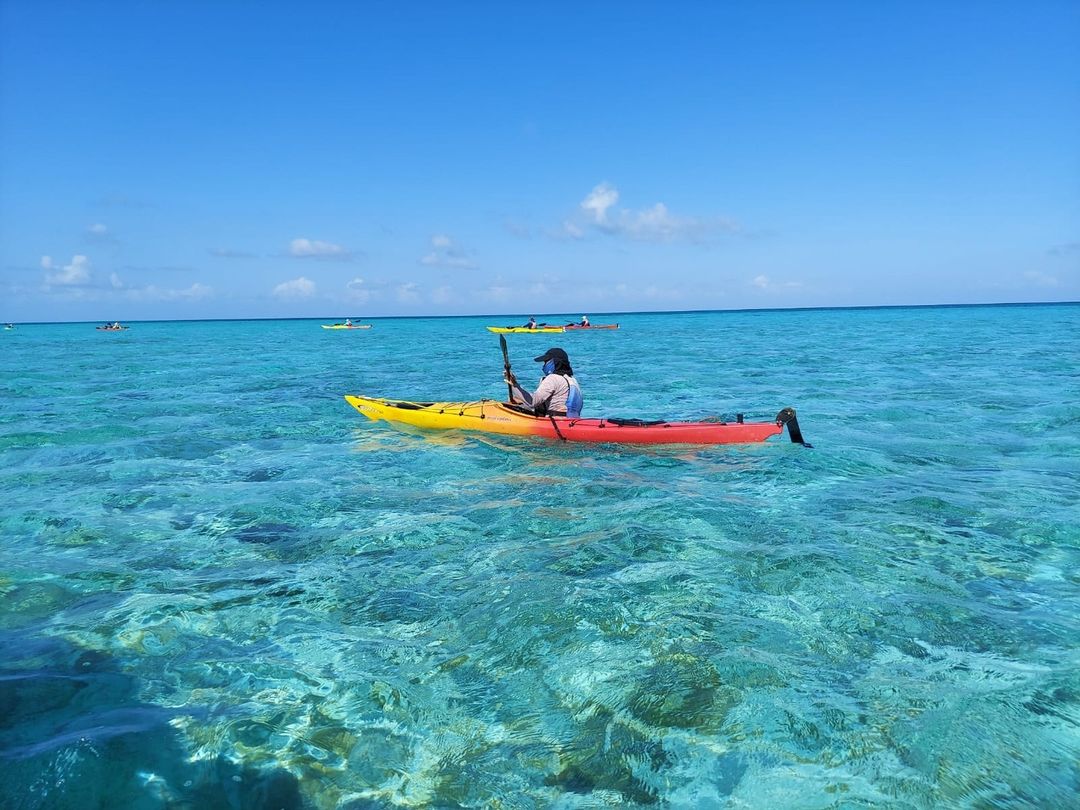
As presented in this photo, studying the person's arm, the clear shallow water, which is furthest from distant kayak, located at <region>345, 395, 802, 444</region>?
the clear shallow water

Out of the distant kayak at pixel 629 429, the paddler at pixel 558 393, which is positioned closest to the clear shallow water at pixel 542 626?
the distant kayak at pixel 629 429

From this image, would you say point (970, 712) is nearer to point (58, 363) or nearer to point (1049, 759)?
point (1049, 759)

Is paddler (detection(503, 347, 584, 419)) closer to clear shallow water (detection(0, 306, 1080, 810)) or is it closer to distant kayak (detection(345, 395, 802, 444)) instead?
distant kayak (detection(345, 395, 802, 444))

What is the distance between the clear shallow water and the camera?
145 inches

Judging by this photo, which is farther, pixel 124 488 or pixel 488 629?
pixel 124 488

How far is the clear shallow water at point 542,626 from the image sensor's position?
145 inches

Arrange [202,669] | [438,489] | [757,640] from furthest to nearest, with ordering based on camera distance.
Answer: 1. [438,489]
2. [757,640]
3. [202,669]

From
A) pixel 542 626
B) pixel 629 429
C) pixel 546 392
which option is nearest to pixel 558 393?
pixel 546 392

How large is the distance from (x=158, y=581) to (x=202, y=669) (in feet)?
6.50

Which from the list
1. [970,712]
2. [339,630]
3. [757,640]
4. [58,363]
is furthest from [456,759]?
[58,363]

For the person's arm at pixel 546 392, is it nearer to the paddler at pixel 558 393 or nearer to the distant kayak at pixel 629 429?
the paddler at pixel 558 393

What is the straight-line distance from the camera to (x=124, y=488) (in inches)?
385

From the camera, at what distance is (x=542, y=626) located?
17.6 feet

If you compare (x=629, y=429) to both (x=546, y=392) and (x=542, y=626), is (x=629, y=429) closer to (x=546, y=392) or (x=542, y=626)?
(x=546, y=392)
